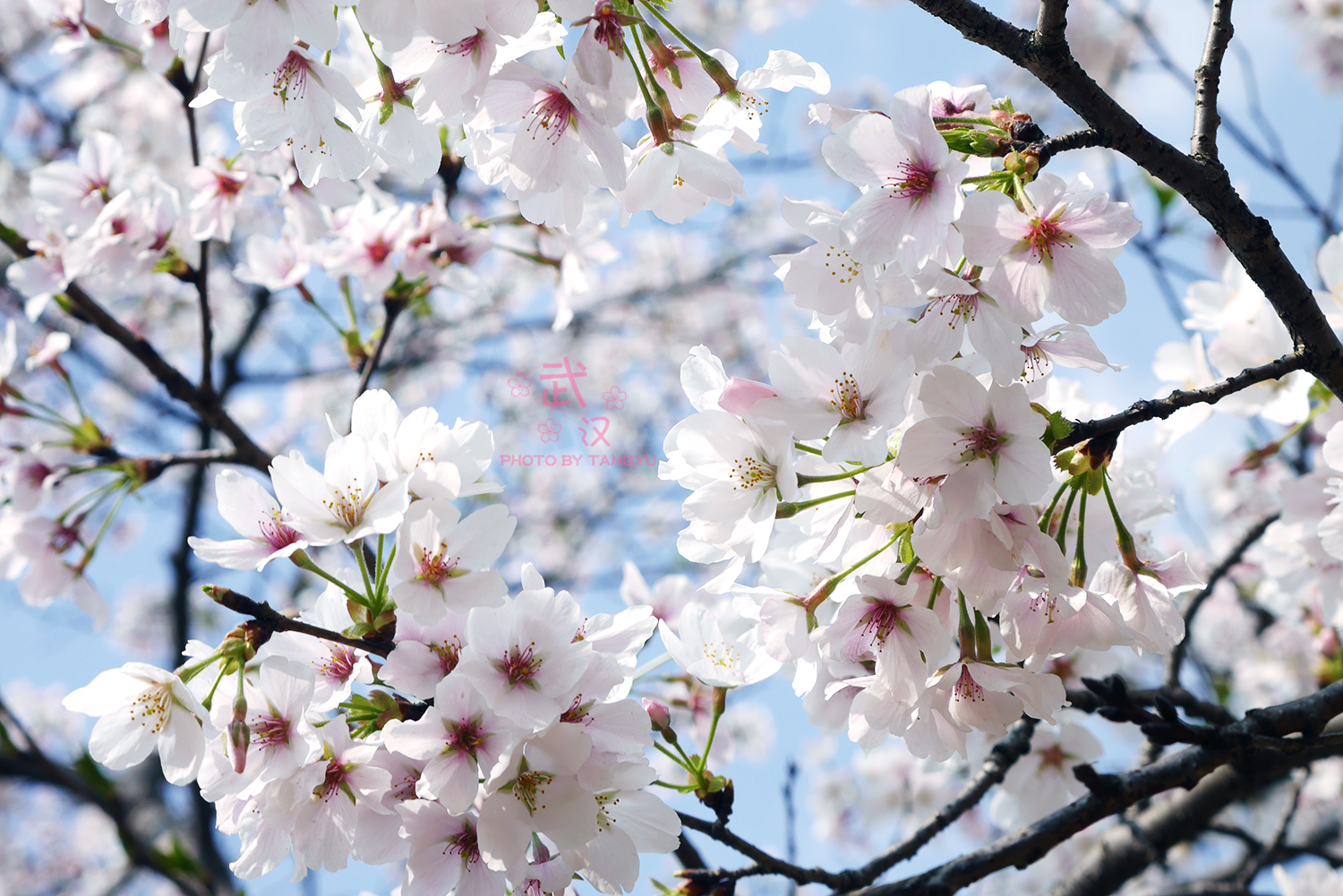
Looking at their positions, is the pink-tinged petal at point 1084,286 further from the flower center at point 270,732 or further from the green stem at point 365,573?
the flower center at point 270,732

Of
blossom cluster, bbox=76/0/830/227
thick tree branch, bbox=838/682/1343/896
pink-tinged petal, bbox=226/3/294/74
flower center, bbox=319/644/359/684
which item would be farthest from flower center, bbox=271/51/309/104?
thick tree branch, bbox=838/682/1343/896

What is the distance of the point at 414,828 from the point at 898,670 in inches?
26.3

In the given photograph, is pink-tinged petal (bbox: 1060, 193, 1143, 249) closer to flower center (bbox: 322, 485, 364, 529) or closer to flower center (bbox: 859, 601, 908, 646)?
flower center (bbox: 859, 601, 908, 646)

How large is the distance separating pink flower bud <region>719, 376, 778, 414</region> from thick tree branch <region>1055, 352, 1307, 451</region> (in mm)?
366

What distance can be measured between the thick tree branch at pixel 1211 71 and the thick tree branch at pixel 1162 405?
1.01 feet

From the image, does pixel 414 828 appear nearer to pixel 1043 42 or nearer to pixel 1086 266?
pixel 1086 266

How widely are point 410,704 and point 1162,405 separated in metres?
1.09

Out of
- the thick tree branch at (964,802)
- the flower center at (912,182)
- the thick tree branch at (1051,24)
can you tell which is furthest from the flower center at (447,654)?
the thick tree branch at (1051,24)

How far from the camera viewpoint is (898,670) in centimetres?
122

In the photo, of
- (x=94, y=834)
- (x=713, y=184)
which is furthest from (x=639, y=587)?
(x=94, y=834)

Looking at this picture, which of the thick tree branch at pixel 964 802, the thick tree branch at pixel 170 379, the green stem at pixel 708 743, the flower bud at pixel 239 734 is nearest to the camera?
the flower bud at pixel 239 734

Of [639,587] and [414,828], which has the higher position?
[639,587]

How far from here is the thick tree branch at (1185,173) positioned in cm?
104

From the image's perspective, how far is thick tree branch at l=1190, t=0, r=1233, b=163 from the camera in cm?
120
